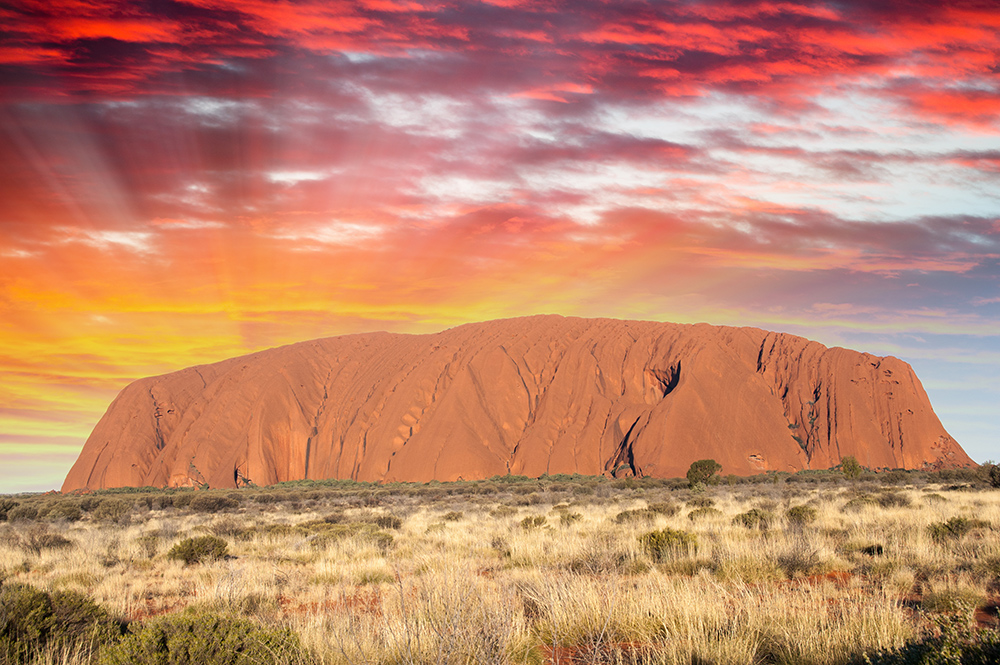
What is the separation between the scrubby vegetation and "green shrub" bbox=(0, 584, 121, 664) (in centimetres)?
2

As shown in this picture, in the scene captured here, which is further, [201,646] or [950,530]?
[950,530]

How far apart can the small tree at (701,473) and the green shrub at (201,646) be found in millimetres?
43250

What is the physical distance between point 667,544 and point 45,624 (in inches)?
391

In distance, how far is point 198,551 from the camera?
14.8 meters

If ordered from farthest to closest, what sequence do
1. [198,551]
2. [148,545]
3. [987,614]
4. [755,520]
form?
[148,545] → [755,520] → [198,551] → [987,614]

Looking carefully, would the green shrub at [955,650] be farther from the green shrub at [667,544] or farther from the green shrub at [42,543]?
the green shrub at [42,543]

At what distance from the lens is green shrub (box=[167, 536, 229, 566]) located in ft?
47.9

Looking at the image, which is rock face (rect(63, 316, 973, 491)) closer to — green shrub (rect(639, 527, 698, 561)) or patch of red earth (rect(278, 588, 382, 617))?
green shrub (rect(639, 527, 698, 561))

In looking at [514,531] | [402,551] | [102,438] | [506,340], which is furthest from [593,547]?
[102,438]

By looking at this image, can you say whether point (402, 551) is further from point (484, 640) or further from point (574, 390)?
point (574, 390)

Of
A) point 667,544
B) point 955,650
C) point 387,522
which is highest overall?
point 955,650

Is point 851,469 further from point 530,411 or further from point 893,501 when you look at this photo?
point 530,411

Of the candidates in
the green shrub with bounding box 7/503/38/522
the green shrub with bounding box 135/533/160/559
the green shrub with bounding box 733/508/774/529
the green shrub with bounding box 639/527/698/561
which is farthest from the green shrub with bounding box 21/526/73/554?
the green shrub with bounding box 733/508/774/529

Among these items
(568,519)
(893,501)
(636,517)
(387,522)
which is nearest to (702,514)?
(636,517)
